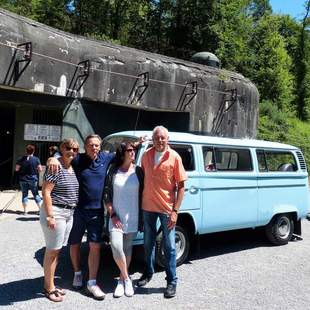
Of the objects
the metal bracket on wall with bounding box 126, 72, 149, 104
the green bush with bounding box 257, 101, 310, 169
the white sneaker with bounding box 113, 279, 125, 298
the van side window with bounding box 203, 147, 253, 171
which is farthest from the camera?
the green bush with bounding box 257, 101, 310, 169

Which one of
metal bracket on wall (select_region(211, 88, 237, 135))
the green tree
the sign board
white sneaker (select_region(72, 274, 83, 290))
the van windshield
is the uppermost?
the green tree

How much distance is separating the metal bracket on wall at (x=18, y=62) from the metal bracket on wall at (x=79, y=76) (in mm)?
1640

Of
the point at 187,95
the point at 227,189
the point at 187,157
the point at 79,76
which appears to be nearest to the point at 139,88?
the point at 187,95

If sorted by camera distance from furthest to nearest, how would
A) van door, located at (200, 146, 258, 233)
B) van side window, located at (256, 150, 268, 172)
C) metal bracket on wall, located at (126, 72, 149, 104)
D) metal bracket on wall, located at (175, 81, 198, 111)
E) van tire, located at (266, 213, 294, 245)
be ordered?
metal bracket on wall, located at (175, 81, 198, 111) → metal bracket on wall, located at (126, 72, 149, 104) → van tire, located at (266, 213, 294, 245) → van side window, located at (256, 150, 268, 172) → van door, located at (200, 146, 258, 233)

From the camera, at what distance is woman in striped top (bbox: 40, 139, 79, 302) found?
5324 mm

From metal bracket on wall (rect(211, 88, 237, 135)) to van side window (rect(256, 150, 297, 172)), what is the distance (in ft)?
27.4

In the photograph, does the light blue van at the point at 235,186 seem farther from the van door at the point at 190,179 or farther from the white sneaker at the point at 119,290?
the white sneaker at the point at 119,290

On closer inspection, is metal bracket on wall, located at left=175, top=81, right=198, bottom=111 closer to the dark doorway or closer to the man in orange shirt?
the dark doorway

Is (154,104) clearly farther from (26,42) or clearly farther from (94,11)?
(94,11)

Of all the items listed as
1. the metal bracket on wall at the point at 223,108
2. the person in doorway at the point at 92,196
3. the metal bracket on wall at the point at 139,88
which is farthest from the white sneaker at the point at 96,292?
the metal bracket on wall at the point at 223,108

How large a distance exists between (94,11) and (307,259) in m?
30.1

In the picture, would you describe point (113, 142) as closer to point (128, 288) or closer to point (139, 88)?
point (128, 288)

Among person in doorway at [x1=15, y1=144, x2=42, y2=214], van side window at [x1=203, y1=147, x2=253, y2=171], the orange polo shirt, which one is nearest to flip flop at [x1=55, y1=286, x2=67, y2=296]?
the orange polo shirt

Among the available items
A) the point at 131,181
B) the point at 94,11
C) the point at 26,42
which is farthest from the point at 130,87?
the point at 94,11
